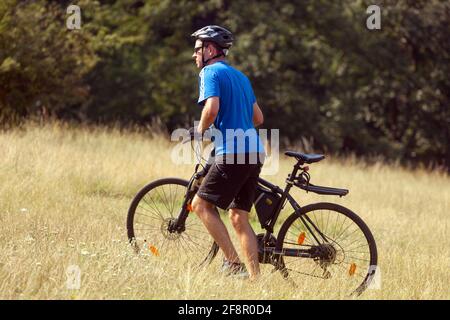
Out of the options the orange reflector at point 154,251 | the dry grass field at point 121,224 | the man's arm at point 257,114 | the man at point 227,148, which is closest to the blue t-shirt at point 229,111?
the man at point 227,148

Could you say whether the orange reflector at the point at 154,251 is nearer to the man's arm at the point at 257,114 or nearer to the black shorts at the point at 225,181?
the black shorts at the point at 225,181

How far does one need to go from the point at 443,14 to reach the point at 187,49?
7.63 m

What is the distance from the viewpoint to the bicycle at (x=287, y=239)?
5.93 m

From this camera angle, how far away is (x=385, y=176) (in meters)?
14.6

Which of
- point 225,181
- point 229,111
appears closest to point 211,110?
point 229,111

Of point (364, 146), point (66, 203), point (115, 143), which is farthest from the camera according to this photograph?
point (364, 146)

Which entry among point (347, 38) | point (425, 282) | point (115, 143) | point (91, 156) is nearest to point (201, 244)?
point (425, 282)

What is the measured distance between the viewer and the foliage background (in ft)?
70.7

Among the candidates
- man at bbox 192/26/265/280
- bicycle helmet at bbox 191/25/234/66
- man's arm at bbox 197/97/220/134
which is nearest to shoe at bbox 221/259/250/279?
man at bbox 192/26/265/280

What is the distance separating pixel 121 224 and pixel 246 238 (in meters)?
2.47

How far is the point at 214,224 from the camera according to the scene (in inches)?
232

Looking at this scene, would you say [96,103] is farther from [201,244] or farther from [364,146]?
[201,244]

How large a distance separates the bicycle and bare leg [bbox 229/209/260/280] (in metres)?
0.16

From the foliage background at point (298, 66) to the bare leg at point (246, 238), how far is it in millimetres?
13200
